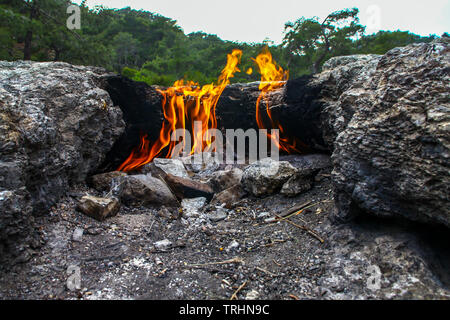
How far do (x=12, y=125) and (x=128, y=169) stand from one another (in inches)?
113

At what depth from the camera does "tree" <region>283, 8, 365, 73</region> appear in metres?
17.8

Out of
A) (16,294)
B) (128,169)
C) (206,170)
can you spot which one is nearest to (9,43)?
(128,169)

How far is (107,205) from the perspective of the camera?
155 inches

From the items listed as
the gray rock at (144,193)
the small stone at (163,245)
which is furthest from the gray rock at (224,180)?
the small stone at (163,245)

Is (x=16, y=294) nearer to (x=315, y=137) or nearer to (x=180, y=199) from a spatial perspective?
(x=180, y=199)

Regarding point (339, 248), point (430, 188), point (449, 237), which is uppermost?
point (430, 188)

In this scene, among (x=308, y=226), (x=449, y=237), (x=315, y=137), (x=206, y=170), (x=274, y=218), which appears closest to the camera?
(x=449, y=237)

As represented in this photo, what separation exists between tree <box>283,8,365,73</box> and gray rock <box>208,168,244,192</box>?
14723mm

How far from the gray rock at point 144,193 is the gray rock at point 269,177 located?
1.40 m

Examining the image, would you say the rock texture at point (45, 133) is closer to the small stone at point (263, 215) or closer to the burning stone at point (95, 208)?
the burning stone at point (95, 208)

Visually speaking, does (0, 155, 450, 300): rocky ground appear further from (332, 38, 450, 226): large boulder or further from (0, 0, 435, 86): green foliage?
(0, 0, 435, 86): green foliage

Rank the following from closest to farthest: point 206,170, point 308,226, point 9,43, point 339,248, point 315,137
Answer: point 339,248 → point 308,226 → point 315,137 → point 206,170 → point 9,43

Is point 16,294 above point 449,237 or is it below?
below

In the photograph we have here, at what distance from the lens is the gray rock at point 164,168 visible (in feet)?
17.7
